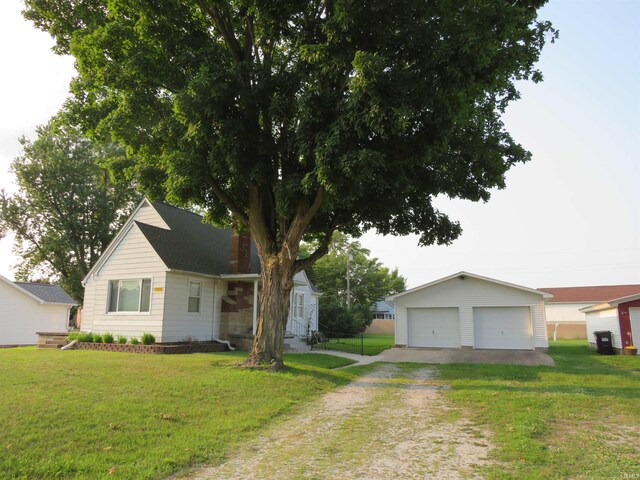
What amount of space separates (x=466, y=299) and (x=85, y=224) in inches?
1173

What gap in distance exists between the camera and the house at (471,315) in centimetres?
2197

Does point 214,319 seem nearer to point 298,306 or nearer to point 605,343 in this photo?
point 298,306

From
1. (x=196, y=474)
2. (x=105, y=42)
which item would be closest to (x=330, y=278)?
(x=105, y=42)

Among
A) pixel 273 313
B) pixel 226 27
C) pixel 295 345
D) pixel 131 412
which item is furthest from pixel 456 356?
pixel 226 27

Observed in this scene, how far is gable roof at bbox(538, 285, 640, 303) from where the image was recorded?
42.3m

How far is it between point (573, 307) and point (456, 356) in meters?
29.6

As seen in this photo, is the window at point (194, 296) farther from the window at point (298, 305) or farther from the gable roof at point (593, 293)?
the gable roof at point (593, 293)

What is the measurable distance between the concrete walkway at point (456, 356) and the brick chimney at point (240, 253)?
5265mm

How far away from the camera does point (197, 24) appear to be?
524 inches

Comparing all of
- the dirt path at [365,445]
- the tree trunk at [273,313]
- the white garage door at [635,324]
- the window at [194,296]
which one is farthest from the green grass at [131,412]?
the white garage door at [635,324]

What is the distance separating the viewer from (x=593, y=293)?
4409 centimetres

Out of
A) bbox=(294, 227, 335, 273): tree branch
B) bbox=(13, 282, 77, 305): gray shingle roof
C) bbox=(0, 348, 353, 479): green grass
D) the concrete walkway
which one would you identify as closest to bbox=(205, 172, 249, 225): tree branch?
bbox=(294, 227, 335, 273): tree branch

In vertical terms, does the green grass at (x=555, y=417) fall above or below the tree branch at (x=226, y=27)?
below

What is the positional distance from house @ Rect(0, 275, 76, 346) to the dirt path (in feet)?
74.3
